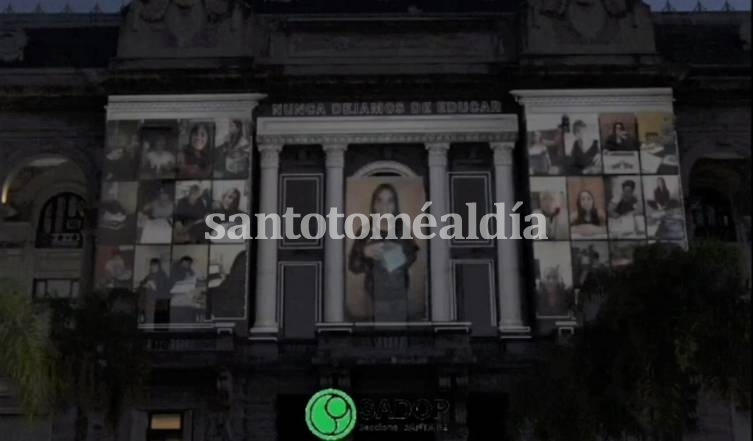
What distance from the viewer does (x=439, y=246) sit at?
39875 mm

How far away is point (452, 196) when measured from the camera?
1615 inches

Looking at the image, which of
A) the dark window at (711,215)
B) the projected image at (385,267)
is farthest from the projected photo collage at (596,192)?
the projected image at (385,267)

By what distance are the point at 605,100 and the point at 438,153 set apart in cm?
667

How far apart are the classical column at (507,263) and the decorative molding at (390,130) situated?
2.61 ft

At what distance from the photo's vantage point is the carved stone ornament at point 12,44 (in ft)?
145

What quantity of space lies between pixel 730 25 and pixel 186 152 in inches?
916

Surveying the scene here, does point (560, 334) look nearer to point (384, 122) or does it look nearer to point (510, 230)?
point (510, 230)

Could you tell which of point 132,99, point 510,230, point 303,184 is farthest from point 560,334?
point 132,99

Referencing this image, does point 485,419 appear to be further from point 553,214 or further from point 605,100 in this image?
point 605,100

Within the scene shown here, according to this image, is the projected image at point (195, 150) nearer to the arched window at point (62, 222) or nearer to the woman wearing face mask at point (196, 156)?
the woman wearing face mask at point (196, 156)

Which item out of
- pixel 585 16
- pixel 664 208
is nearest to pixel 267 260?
pixel 664 208

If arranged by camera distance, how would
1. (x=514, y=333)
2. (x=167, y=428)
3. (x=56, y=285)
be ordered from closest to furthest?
(x=167, y=428)
(x=514, y=333)
(x=56, y=285)

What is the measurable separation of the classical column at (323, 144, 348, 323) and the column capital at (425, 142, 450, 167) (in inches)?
128

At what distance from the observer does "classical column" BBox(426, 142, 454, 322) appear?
39.1 meters
